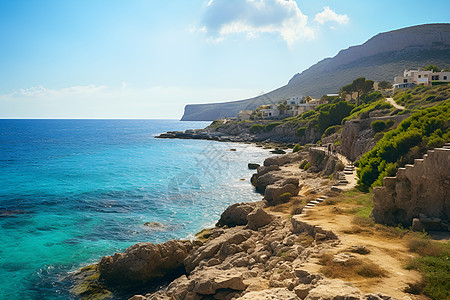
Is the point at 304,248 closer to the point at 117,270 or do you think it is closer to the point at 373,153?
the point at 117,270

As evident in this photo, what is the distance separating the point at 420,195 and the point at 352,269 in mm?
6077

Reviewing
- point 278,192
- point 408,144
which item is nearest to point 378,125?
point 408,144

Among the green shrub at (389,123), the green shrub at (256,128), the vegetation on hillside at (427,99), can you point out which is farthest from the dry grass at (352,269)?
the green shrub at (256,128)

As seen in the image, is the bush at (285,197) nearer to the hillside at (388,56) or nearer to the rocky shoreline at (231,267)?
the rocky shoreline at (231,267)

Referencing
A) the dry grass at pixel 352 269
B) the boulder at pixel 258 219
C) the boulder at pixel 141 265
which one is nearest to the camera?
the dry grass at pixel 352 269

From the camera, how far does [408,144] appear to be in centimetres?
1831

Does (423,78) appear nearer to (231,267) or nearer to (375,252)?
(375,252)

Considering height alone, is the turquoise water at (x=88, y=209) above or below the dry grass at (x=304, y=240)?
below

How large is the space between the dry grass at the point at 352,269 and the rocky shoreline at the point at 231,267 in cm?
48

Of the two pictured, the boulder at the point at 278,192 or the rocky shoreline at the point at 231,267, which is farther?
the boulder at the point at 278,192

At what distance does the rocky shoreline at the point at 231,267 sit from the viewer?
8.37 meters

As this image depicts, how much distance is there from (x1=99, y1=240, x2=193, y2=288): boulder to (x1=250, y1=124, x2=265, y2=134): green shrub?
83333 mm

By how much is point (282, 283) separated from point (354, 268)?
2.14 metres

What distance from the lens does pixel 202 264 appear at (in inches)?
545
